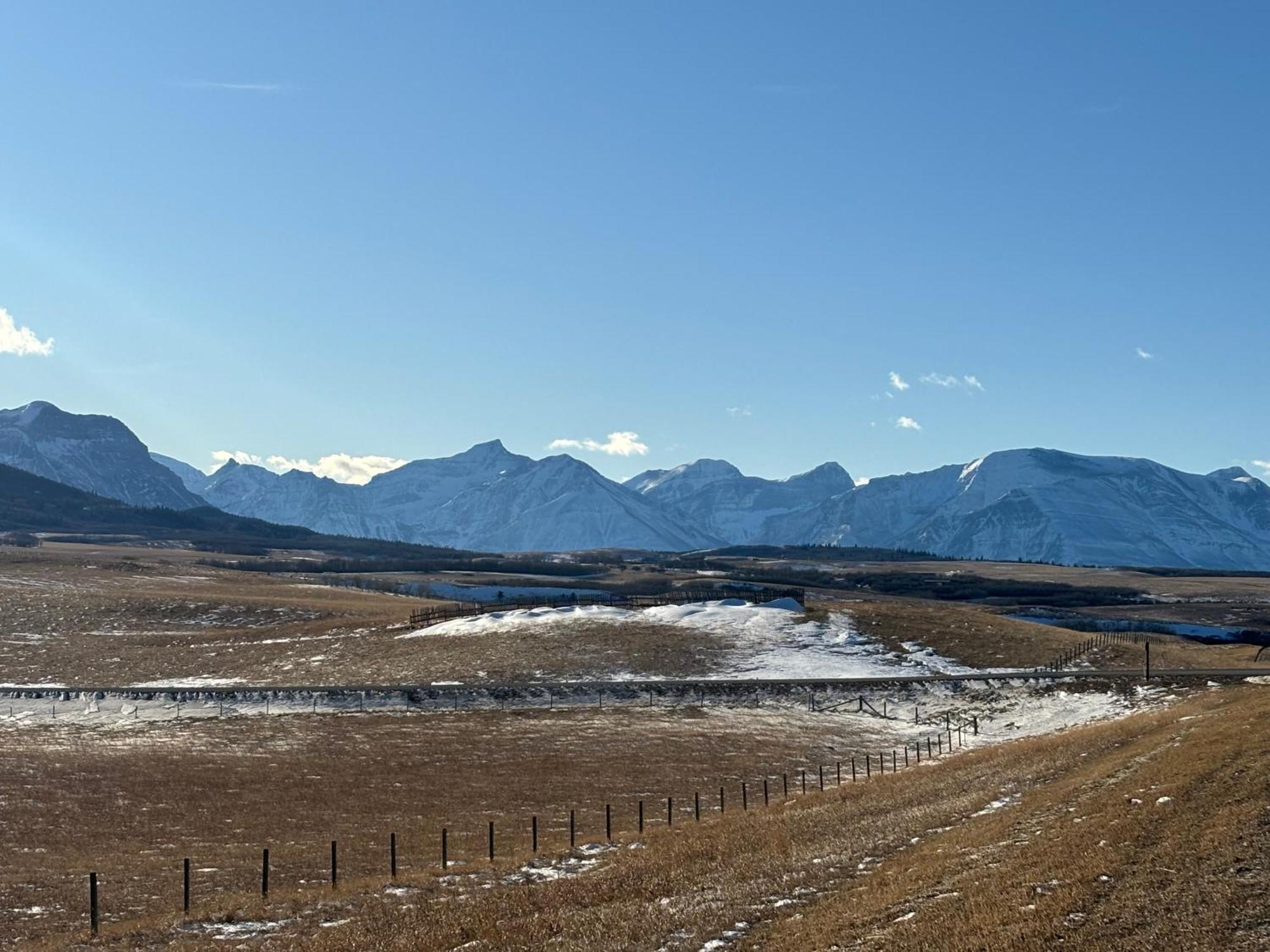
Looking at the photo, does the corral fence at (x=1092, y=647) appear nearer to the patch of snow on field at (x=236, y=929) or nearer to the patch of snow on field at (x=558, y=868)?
the patch of snow on field at (x=558, y=868)

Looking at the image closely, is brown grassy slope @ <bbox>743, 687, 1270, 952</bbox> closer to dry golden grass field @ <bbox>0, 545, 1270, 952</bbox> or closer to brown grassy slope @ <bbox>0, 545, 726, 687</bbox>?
dry golden grass field @ <bbox>0, 545, 1270, 952</bbox>

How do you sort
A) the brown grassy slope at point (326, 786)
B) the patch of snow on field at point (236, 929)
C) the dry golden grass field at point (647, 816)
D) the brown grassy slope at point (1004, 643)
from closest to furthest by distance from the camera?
the dry golden grass field at point (647, 816), the patch of snow on field at point (236, 929), the brown grassy slope at point (326, 786), the brown grassy slope at point (1004, 643)

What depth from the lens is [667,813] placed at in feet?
138

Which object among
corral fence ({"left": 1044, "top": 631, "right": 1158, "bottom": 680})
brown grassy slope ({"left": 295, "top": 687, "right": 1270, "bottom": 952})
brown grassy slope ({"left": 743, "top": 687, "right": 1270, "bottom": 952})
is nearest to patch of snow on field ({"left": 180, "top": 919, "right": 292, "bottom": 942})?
brown grassy slope ({"left": 295, "top": 687, "right": 1270, "bottom": 952})

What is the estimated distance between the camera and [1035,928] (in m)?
16.5

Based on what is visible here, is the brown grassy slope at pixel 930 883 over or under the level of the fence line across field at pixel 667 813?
over

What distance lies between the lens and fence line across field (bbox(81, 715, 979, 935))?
28.5 meters

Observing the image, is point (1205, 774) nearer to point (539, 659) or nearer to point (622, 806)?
point (622, 806)

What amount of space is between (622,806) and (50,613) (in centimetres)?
10215

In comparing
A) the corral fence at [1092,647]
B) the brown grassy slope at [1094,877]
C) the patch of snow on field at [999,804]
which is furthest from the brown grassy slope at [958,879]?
the corral fence at [1092,647]

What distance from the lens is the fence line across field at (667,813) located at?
93.5ft

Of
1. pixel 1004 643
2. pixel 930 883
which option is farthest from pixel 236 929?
pixel 1004 643

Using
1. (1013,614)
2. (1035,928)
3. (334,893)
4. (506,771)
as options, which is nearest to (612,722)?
(506,771)

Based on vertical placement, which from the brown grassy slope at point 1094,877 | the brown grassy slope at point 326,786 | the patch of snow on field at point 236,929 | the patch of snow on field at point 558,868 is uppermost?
the brown grassy slope at point 1094,877
